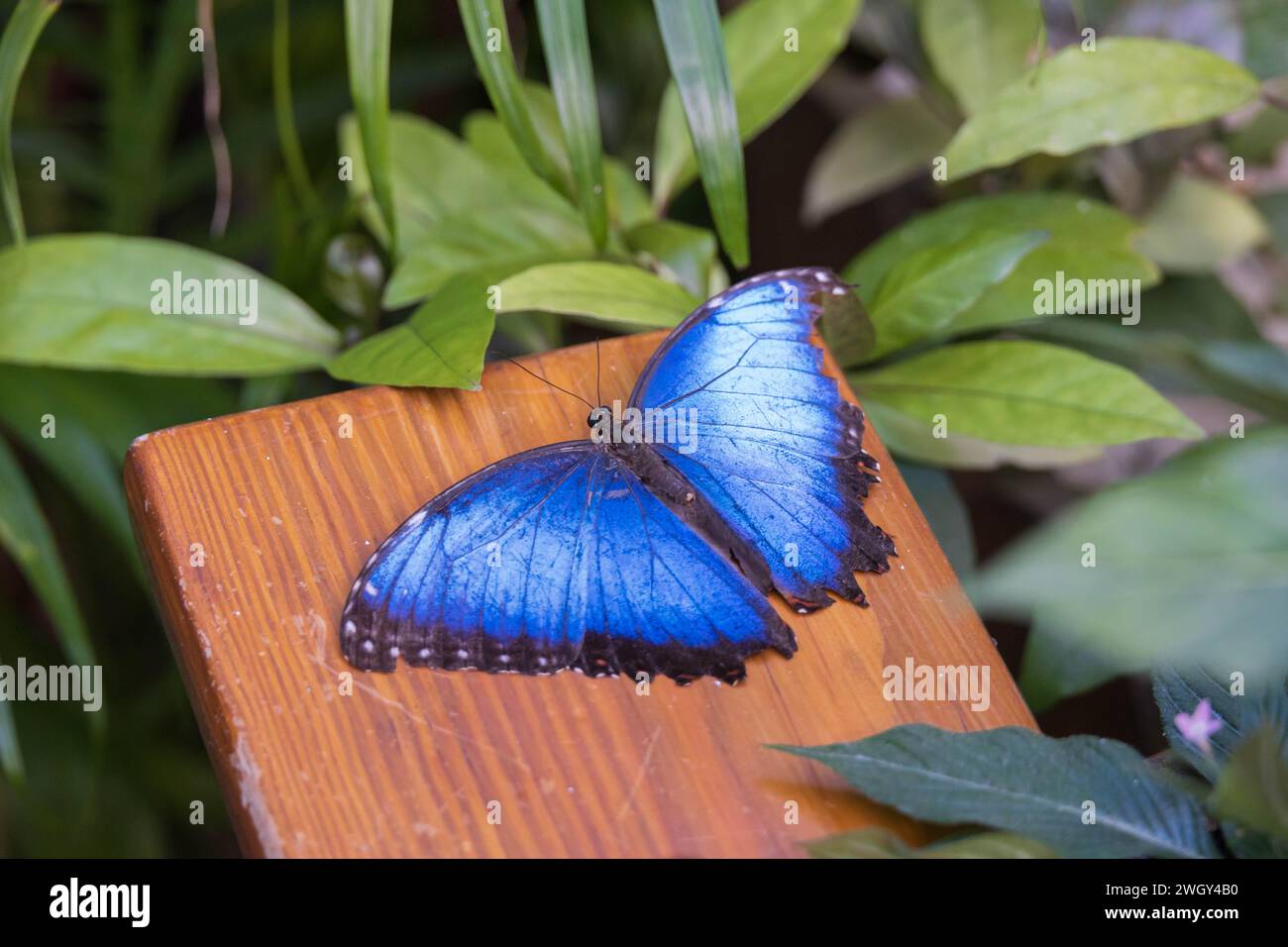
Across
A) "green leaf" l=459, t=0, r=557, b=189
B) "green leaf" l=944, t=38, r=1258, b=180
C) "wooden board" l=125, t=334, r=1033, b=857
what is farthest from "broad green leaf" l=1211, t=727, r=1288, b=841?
"green leaf" l=459, t=0, r=557, b=189

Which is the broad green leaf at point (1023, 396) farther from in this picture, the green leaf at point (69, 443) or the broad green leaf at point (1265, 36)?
the green leaf at point (69, 443)

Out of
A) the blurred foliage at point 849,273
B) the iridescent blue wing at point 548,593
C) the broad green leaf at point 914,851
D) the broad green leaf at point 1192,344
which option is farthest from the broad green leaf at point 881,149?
the broad green leaf at point 914,851

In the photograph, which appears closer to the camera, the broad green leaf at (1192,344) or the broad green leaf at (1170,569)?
the broad green leaf at (1170,569)

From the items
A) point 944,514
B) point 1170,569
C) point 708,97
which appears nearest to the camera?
point 1170,569

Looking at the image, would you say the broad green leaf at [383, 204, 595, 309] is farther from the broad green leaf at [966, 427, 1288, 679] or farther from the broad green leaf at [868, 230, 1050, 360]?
the broad green leaf at [966, 427, 1288, 679]

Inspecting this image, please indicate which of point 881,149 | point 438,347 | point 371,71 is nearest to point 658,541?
point 438,347

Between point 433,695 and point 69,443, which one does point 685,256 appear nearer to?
point 433,695

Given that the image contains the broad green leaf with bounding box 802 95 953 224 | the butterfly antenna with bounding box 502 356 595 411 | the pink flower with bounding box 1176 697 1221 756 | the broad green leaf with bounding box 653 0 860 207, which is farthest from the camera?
the broad green leaf with bounding box 802 95 953 224
